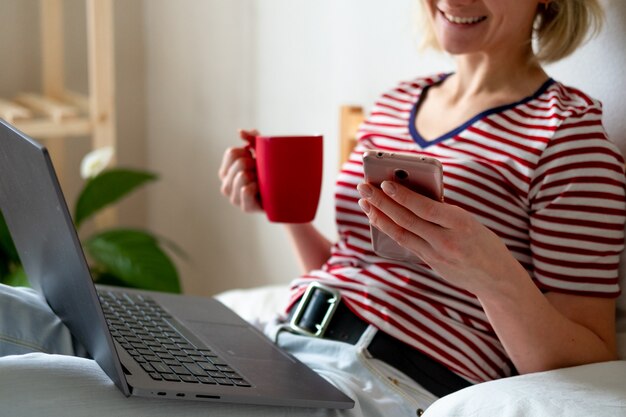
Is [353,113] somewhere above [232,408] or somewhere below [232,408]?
above

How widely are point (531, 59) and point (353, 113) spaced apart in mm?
498

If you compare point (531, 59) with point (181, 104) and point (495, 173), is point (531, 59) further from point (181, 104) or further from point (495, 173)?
point (181, 104)

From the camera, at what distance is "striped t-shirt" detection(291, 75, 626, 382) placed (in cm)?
110

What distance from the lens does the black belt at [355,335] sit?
3.74 feet

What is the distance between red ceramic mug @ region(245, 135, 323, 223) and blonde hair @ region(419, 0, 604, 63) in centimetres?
35

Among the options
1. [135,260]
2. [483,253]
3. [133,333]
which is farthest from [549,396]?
[135,260]

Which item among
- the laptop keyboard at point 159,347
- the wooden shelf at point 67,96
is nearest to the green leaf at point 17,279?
the wooden shelf at point 67,96

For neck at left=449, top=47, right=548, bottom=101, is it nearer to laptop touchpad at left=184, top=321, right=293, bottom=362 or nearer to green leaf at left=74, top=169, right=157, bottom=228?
laptop touchpad at left=184, top=321, right=293, bottom=362

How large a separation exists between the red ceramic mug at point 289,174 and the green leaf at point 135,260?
0.86m

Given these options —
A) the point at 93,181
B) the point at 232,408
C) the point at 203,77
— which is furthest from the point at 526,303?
the point at 203,77

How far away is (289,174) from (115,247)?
0.97 m

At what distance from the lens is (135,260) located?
6.75 ft

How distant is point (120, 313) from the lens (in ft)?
3.86

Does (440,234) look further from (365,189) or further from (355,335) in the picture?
(355,335)
